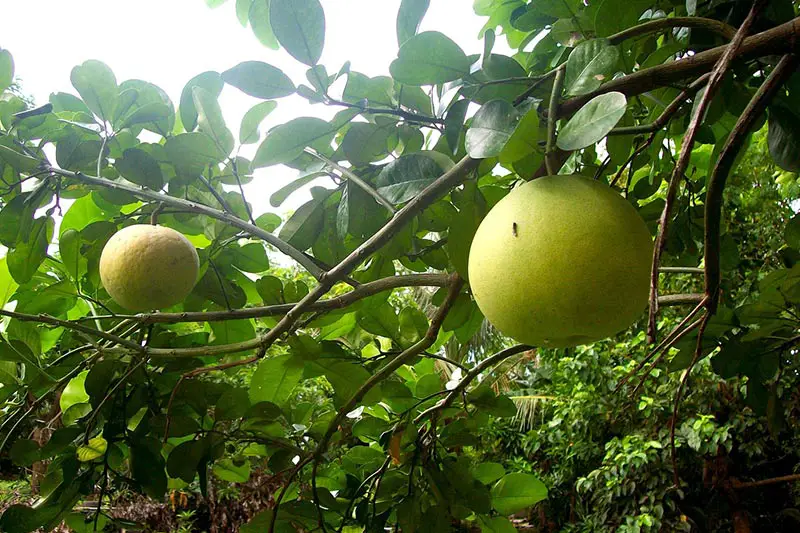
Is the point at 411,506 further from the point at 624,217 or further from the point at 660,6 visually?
the point at 660,6

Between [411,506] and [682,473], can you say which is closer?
[411,506]

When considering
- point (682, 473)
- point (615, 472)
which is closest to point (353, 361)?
point (615, 472)

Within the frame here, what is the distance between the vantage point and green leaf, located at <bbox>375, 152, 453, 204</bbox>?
57 cm

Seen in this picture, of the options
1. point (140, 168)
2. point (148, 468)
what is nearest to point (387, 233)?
point (140, 168)

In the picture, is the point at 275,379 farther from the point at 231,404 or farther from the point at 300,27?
the point at 300,27

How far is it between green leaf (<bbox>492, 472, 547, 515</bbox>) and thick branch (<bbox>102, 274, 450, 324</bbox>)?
0.51 m

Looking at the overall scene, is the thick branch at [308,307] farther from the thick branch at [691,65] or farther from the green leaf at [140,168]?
the thick branch at [691,65]

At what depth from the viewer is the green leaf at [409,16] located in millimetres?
607

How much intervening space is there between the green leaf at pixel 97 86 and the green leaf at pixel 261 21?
221 mm

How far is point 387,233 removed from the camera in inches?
21.5

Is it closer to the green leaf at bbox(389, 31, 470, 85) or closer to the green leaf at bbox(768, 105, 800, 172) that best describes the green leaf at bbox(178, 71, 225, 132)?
the green leaf at bbox(389, 31, 470, 85)

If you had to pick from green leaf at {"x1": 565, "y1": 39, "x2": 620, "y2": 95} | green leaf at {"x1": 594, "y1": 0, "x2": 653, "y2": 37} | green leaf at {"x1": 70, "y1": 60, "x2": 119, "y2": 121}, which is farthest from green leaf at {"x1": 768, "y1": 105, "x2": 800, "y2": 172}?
green leaf at {"x1": 70, "y1": 60, "x2": 119, "y2": 121}

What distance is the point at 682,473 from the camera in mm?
3957

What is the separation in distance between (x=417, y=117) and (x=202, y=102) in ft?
1.04
